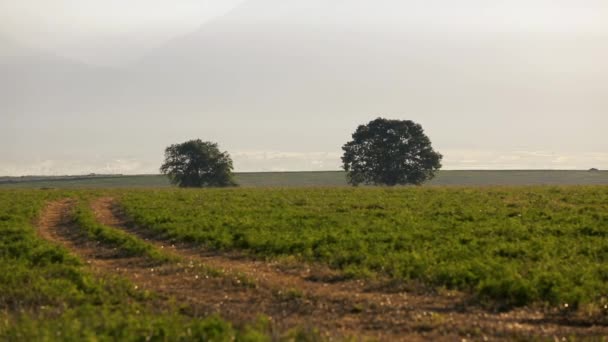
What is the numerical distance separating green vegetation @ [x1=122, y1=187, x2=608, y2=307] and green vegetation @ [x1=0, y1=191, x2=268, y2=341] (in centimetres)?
524

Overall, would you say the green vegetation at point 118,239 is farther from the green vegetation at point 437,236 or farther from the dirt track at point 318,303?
the green vegetation at point 437,236

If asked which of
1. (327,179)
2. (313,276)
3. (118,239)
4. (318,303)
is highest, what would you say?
(327,179)

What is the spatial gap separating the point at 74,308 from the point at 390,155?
238ft

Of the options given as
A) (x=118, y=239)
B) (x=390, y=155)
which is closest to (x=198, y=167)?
(x=390, y=155)

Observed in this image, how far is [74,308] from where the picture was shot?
13445 millimetres

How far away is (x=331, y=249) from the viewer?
20516 millimetres

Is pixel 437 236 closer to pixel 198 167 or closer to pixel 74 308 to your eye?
pixel 74 308

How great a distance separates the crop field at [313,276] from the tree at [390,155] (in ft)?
174

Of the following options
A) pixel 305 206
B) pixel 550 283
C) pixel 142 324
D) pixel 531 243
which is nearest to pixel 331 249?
pixel 531 243

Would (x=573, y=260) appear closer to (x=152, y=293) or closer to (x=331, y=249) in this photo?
(x=331, y=249)

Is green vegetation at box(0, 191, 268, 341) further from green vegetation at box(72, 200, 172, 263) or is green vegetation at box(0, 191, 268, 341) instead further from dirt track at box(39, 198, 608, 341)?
green vegetation at box(72, 200, 172, 263)

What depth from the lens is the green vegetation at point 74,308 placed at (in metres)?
10.8

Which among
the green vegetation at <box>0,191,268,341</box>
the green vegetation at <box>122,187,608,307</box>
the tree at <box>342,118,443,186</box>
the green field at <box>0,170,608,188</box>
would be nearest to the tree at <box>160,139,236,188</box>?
the tree at <box>342,118,443,186</box>

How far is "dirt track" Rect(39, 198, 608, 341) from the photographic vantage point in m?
12.1
